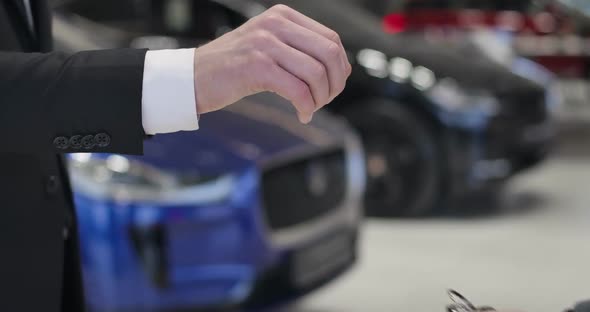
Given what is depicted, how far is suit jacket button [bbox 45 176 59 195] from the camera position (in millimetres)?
1308

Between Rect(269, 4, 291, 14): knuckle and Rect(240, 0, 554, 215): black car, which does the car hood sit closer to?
Rect(240, 0, 554, 215): black car

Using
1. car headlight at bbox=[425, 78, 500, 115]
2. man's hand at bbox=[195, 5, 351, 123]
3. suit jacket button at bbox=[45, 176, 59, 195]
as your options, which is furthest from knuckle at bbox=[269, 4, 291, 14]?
car headlight at bbox=[425, 78, 500, 115]

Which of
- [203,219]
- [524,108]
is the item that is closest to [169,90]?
[203,219]

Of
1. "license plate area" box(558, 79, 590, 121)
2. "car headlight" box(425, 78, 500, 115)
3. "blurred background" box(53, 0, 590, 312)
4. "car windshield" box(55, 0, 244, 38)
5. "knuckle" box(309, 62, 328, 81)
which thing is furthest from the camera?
"license plate area" box(558, 79, 590, 121)

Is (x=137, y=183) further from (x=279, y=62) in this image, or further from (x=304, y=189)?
(x=279, y=62)

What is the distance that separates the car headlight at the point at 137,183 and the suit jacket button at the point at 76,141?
175 centimetres

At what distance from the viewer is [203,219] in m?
2.83

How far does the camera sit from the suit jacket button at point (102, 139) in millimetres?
1058

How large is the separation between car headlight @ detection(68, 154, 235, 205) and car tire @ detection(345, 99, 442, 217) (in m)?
2.15

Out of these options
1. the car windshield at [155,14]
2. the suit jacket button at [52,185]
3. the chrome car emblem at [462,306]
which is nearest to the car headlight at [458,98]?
the car windshield at [155,14]

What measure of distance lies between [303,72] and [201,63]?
12 cm

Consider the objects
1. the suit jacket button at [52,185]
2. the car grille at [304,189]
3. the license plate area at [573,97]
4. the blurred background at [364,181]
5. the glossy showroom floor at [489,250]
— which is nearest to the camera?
the suit jacket button at [52,185]

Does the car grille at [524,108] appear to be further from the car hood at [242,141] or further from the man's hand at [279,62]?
the man's hand at [279,62]

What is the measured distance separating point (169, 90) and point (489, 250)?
322cm
